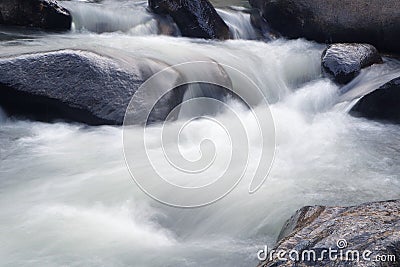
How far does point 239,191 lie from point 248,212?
387 mm

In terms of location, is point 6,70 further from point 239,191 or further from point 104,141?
point 239,191

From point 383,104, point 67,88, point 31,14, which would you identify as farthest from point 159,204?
point 31,14

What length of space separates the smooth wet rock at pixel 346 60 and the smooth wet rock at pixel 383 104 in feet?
3.49

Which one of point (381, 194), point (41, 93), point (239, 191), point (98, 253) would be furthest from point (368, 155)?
point (41, 93)

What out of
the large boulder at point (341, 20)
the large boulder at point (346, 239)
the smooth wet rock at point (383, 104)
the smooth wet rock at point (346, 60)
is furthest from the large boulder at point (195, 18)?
the large boulder at point (346, 239)

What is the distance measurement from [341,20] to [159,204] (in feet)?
21.2

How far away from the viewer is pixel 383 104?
21.3 ft

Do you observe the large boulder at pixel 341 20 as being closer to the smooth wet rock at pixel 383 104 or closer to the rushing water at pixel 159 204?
the rushing water at pixel 159 204

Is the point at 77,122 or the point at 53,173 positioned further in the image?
the point at 77,122

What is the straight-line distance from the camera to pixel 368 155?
5395mm

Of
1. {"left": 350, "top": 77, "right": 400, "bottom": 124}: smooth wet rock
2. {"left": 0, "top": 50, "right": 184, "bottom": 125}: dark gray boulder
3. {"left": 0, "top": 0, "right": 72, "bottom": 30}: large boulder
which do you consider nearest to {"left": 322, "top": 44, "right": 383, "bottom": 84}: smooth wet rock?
{"left": 350, "top": 77, "right": 400, "bottom": 124}: smooth wet rock

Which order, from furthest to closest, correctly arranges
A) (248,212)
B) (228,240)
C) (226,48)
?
(226,48), (248,212), (228,240)

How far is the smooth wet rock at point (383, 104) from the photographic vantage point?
638 cm

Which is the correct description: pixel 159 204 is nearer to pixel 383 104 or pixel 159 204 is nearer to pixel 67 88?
pixel 67 88
